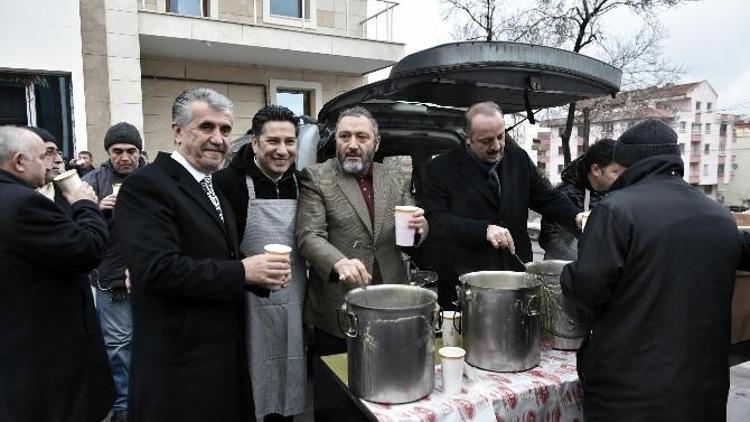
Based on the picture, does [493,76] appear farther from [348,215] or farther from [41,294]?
[41,294]

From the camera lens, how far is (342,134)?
2.43 metres

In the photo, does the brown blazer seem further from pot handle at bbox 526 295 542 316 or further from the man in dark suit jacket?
pot handle at bbox 526 295 542 316

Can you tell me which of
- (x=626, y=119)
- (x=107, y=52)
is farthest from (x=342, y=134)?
(x=626, y=119)

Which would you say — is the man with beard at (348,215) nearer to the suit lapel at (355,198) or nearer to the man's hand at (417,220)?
the suit lapel at (355,198)

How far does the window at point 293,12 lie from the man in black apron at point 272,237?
377 inches

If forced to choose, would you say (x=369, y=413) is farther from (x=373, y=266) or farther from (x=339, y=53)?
(x=339, y=53)

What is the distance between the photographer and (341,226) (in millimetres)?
2406

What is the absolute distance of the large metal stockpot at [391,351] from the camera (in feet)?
5.10

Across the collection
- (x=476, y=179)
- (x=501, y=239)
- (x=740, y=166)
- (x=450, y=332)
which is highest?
(x=740, y=166)

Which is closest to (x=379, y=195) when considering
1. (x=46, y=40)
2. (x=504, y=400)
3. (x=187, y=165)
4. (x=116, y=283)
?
(x=187, y=165)

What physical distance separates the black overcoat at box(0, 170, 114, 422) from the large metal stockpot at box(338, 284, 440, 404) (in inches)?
50.5

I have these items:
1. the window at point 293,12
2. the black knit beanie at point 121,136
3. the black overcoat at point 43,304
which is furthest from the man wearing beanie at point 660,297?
the window at point 293,12

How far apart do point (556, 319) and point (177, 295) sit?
150 centimetres

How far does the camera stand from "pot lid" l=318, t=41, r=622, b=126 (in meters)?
2.62
